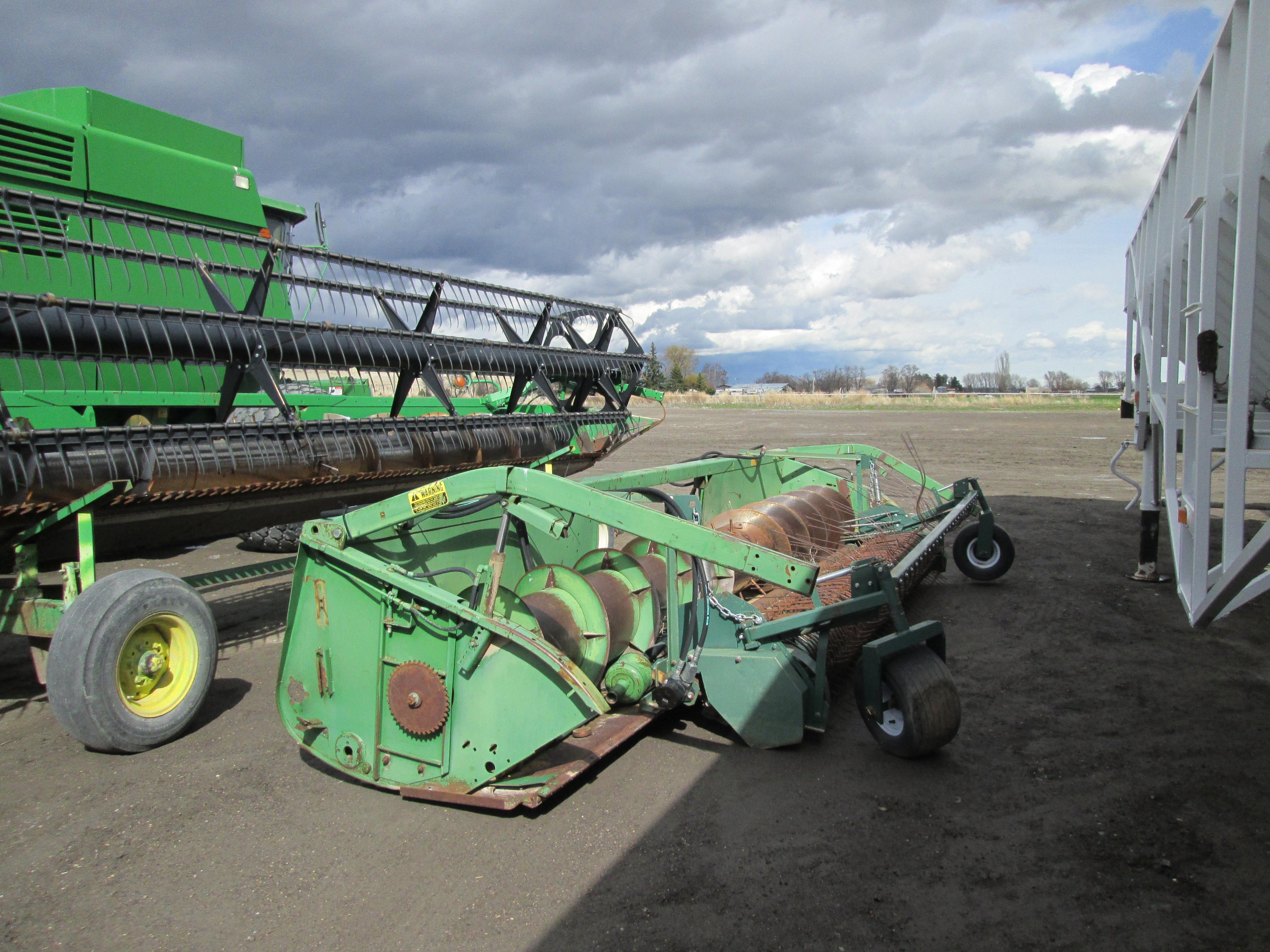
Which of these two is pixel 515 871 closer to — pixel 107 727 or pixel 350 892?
pixel 350 892

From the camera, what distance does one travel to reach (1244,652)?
454 centimetres

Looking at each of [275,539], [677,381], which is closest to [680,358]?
[677,381]

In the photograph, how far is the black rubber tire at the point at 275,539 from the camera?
7590 millimetres

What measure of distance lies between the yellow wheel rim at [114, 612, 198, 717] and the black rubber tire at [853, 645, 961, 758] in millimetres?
3133

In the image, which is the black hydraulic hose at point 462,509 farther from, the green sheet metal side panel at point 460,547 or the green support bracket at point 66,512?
the green support bracket at point 66,512

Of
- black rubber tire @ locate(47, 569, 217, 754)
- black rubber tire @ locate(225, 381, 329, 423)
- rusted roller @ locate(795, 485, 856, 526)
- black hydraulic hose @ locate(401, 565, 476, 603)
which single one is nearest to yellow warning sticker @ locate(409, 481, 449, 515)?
black hydraulic hose @ locate(401, 565, 476, 603)

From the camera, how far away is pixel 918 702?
10.3 feet

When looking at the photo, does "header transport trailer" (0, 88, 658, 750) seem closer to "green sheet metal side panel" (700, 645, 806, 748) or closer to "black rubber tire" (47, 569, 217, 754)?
"black rubber tire" (47, 569, 217, 754)

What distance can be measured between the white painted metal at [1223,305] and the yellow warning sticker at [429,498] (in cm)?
279

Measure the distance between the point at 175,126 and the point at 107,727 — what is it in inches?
199

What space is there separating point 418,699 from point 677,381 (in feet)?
222

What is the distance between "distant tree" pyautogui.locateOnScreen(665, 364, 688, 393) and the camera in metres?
62.7

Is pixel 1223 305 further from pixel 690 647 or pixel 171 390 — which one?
pixel 171 390

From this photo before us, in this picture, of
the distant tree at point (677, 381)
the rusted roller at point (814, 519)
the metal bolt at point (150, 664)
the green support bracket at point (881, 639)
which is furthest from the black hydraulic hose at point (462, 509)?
the distant tree at point (677, 381)
